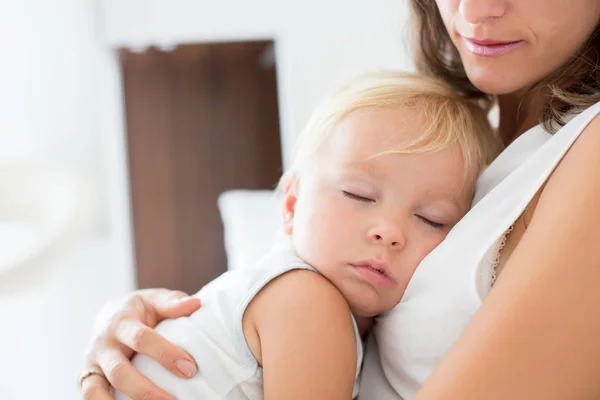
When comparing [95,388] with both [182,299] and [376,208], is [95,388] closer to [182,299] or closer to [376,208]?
[182,299]

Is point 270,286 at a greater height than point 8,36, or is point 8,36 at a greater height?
point 8,36

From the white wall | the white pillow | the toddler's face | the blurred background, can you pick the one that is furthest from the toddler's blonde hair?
the blurred background

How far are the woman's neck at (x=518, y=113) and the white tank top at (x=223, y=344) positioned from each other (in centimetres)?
52

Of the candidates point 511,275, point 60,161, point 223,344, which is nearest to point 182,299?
point 223,344

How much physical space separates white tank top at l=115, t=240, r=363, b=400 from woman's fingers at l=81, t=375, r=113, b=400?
25 millimetres

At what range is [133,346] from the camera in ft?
3.24

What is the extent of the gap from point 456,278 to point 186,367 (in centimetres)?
39

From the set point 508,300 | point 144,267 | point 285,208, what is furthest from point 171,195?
point 508,300

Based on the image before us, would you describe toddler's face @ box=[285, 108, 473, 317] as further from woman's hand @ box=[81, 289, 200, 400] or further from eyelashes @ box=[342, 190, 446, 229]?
woman's hand @ box=[81, 289, 200, 400]

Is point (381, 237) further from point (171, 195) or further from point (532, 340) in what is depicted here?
point (171, 195)

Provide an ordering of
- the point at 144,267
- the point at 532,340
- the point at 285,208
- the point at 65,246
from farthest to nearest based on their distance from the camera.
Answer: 1. the point at 144,267
2. the point at 65,246
3. the point at 285,208
4. the point at 532,340

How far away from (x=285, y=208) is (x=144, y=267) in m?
1.83

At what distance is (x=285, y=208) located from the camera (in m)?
1.15

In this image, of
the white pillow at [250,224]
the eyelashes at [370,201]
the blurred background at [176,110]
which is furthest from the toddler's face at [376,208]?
the blurred background at [176,110]
